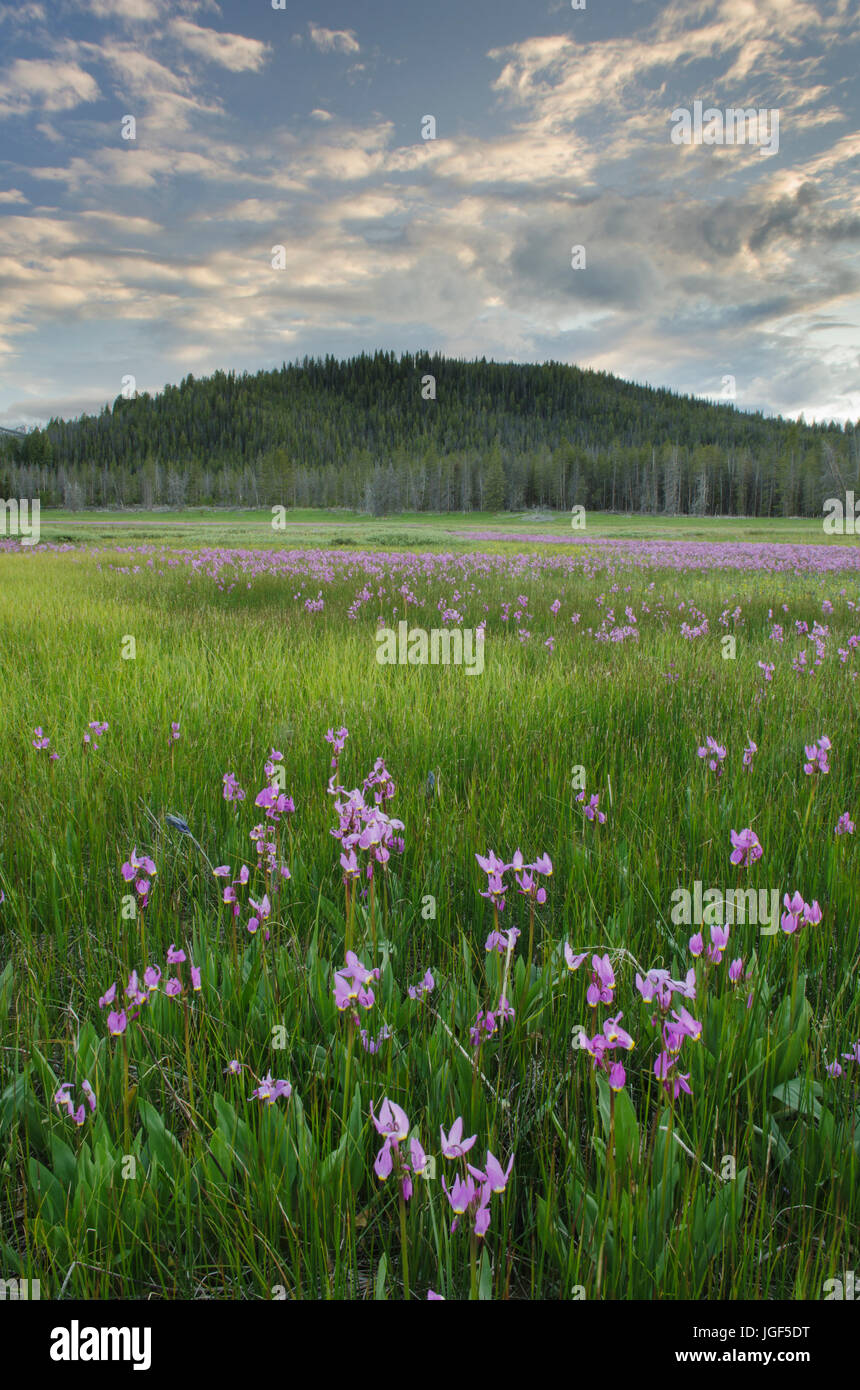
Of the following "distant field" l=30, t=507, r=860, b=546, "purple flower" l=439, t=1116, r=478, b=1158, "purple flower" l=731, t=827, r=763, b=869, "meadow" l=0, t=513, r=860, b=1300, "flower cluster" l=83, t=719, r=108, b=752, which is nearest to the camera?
"purple flower" l=439, t=1116, r=478, b=1158

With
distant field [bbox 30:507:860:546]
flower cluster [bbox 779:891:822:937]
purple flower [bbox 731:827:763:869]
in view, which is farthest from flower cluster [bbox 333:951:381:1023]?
distant field [bbox 30:507:860:546]

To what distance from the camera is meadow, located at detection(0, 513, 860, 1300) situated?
1350 mm

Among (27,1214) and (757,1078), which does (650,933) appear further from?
(27,1214)

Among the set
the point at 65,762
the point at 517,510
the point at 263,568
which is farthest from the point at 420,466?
the point at 65,762

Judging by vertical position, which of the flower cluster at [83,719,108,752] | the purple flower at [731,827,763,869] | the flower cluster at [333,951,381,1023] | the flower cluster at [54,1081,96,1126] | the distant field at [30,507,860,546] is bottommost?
the flower cluster at [54,1081,96,1126]

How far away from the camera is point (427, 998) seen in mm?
2033

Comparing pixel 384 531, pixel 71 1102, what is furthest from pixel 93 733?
pixel 384 531

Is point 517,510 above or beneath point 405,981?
above

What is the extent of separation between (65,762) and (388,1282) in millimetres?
3233

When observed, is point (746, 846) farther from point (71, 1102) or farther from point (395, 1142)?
point (71, 1102)

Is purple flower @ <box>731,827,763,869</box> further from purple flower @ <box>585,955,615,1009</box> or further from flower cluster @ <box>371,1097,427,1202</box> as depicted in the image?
flower cluster @ <box>371,1097,427,1202</box>

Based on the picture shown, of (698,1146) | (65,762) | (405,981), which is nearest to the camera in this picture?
(698,1146)

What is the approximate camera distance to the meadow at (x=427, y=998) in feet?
4.43
